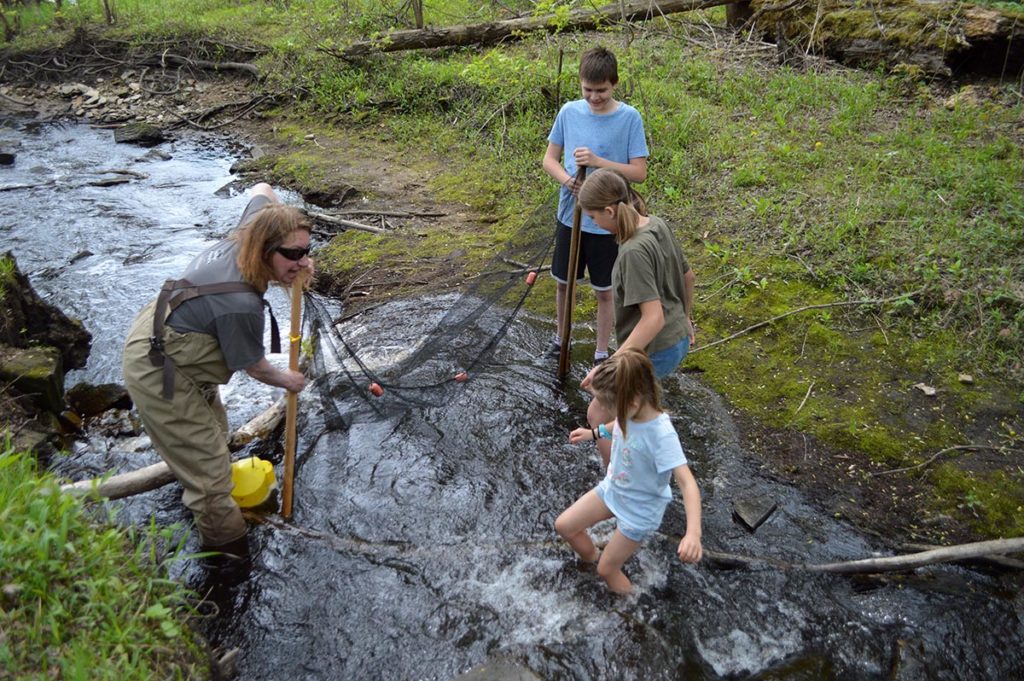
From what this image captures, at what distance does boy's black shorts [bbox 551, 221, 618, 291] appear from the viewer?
449 cm

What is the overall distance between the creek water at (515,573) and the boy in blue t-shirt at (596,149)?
0.91m

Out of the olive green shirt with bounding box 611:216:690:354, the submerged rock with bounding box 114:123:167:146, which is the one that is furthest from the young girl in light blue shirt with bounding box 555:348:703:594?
the submerged rock with bounding box 114:123:167:146

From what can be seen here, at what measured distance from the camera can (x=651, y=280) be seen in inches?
129

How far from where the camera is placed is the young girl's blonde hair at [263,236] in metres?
3.15

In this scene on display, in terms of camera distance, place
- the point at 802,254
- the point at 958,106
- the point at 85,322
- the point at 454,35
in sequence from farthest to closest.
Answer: the point at 454,35 → the point at 958,106 → the point at 85,322 → the point at 802,254

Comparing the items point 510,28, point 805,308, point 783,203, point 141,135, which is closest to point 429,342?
point 805,308

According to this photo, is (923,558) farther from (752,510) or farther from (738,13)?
(738,13)

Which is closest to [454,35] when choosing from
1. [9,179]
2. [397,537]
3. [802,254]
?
[9,179]

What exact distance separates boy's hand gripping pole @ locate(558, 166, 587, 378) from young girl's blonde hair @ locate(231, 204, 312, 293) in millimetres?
1629

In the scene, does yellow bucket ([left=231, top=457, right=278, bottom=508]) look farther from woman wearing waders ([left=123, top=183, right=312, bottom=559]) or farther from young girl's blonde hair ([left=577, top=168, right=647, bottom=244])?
young girl's blonde hair ([left=577, top=168, right=647, bottom=244])

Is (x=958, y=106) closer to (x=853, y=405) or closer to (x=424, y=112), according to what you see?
(x=853, y=405)

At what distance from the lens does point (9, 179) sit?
33.9 feet

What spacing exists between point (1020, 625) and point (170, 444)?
13.3 feet

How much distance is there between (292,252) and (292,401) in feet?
2.95
